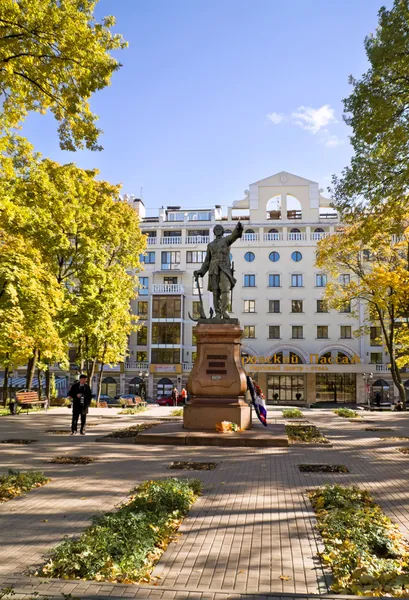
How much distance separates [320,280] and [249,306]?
7799 millimetres

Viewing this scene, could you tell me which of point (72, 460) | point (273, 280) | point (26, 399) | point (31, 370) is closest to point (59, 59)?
point (72, 460)

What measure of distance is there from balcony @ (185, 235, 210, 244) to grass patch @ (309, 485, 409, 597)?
50686 millimetres

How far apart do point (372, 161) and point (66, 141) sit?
954 cm

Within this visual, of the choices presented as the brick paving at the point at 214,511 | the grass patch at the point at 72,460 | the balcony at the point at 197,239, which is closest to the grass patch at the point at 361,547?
the brick paving at the point at 214,511

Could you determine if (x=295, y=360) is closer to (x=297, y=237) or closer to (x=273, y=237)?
(x=297, y=237)

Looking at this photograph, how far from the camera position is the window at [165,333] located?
2152 inches

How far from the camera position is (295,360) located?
175 ft

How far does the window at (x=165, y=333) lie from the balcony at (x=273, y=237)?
12995 mm

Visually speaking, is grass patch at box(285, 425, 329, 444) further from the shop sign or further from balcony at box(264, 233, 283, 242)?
balcony at box(264, 233, 283, 242)

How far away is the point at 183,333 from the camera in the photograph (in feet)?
181

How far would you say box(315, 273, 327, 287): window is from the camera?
54.7 metres

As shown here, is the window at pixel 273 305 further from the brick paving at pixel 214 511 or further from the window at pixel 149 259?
the brick paving at pixel 214 511

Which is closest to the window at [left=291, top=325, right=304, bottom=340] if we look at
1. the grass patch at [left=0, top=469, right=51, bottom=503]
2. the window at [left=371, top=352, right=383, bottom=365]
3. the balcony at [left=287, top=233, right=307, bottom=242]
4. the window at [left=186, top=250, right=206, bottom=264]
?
the window at [left=371, top=352, right=383, bottom=365]

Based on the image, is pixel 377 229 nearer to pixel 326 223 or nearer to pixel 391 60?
pixel 391 60
